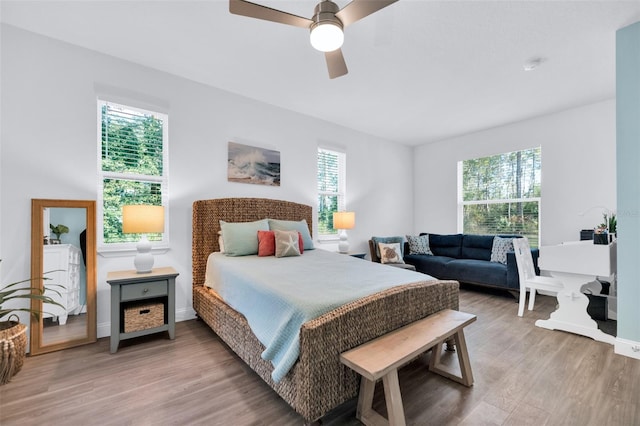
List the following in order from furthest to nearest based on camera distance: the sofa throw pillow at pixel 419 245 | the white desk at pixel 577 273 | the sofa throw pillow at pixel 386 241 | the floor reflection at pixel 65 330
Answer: the sofa throw pillow at pixel 419 245 → the sofa throw pillow at pixel 386 241 → the white desk at pixel 577 273 → the floor reflection at pixel 65 330

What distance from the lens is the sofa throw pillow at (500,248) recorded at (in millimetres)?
4192

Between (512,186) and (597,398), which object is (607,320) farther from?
(512,186)

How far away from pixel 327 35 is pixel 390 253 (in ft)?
11.7

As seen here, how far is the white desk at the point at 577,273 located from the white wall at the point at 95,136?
3.04 meters

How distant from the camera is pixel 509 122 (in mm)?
4562

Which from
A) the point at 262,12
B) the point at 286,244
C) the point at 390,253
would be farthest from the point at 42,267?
the point at 390,253

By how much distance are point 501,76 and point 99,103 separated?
422 cm

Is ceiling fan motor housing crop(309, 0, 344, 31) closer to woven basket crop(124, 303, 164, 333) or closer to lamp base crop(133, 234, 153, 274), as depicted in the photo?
lamp base crop(133, 234, 153, 274)

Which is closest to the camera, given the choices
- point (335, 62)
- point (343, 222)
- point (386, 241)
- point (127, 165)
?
point (335, 62)

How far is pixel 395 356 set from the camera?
4.58 ft

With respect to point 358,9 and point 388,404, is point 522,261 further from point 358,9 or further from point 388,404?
point 358,9

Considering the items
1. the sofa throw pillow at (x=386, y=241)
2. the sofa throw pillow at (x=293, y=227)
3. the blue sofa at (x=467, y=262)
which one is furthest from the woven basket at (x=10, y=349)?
the blue sofa at (x=467, y=262)

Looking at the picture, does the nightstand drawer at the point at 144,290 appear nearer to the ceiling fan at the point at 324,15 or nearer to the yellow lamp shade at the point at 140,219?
the yellow lamp shade at the point at 140,219

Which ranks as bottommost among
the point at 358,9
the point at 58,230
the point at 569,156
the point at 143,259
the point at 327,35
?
the point at 143,259
